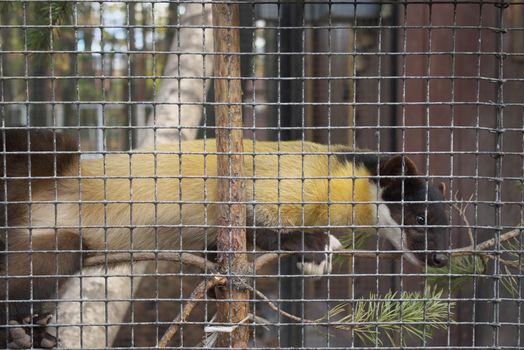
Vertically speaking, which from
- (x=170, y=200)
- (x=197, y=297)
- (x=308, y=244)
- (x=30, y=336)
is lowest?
(x=30, y=336)

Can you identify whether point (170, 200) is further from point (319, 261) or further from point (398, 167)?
point (398, 167)

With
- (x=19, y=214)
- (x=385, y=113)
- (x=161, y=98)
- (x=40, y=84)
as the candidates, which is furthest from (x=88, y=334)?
(x=40, y=84)

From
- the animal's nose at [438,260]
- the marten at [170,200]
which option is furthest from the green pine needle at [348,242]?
the animal's nose at [438,260]

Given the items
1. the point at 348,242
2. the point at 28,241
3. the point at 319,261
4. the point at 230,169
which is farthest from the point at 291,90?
the point at 28,241

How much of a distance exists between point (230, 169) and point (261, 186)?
1.85 feet

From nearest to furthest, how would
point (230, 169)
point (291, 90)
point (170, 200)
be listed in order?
1. point (230, 169)
2. point (170, 200)
3. point (291, 90)

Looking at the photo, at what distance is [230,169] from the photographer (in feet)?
8.96

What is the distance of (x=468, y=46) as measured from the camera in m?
4.82

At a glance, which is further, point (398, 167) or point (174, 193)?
point (174, 193)

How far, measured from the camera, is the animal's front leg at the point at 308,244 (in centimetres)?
315

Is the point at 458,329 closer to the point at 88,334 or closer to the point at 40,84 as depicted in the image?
the point at 88,334

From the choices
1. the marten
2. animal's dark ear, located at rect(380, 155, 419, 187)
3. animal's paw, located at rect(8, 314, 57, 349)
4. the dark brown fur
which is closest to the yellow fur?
the marten

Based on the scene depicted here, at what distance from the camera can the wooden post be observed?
265 cm

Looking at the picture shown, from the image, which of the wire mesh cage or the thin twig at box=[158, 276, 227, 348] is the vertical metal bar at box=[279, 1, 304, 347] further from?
the thin twig at box=[158, 276, 227, 348]
